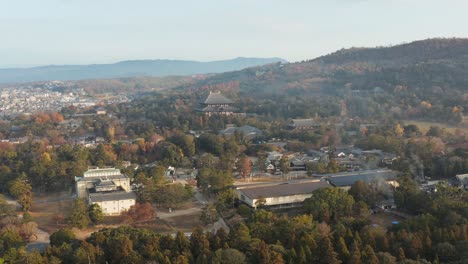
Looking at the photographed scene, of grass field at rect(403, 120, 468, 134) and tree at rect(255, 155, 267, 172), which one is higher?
grass field at rect(403, 120, 468, 134)

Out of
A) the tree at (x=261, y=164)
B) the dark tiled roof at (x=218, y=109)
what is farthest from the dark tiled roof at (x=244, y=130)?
the tree at (x=261, y=164)

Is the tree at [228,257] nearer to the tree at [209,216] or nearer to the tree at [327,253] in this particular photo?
the tree at [327,253]

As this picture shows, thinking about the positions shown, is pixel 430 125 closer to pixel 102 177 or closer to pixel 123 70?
pixel 102 177

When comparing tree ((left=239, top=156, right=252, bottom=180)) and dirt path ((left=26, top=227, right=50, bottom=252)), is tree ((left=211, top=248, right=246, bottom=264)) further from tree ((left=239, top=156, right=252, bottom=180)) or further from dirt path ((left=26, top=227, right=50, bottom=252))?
tree ((left=239, top=156, right=252, bottom=180))

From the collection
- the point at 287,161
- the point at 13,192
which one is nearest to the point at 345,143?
the point at 287,161

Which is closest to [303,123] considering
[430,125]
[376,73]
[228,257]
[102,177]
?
[430,125]

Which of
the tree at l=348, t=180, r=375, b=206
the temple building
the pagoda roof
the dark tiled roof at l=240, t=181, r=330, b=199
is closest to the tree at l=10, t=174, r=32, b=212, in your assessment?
the dark tiled roof at l=240, t=181, r=330, b=199
